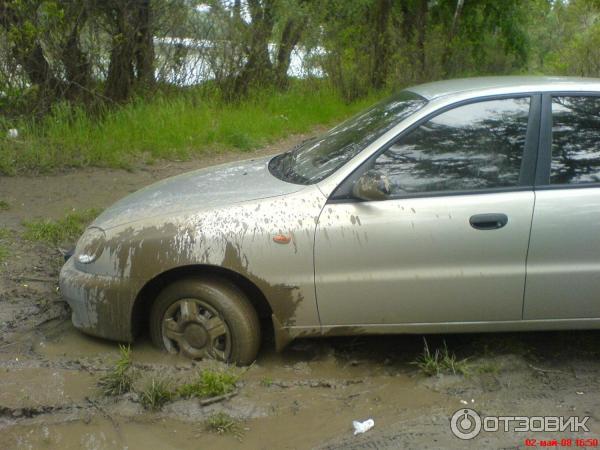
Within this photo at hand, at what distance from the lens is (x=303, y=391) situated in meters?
4.04

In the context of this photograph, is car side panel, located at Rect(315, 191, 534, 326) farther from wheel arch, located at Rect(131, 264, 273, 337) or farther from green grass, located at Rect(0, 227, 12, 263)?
green grass, located at Rect(0, 227, 12, 263)

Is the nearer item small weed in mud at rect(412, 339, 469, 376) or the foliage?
small weed in mud at rect(412, 339, 469, 376)

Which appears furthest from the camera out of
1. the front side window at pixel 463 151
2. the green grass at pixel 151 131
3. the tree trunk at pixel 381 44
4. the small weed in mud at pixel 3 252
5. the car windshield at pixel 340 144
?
the tree trunk at pixel 381 44

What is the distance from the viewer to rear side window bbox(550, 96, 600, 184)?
4008 mm

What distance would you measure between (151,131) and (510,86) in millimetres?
5760

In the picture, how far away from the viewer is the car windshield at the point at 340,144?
4.23 meters

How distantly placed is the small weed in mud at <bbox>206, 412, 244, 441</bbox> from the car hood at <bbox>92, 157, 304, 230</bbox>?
117 centimetres

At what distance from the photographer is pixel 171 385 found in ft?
12.8

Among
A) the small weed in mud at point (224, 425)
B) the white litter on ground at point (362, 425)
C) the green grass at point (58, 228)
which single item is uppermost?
the green grass at point (58, 228)

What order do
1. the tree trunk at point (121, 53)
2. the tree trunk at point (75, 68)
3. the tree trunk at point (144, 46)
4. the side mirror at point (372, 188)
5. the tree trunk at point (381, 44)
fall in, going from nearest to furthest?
the side mirror at point (372, 188) → the tree trunk at point (75, 68) → the tree trunk at point (121, 53) → the tree trunk at point (144, 46) → the tree trunk at point (381, 44)

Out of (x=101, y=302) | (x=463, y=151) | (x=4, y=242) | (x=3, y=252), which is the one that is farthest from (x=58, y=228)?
(x=463, y=151)

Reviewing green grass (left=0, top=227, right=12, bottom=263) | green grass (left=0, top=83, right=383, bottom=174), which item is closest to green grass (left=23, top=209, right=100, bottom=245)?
green grass (left=0, top=227, right=12, bottom=263)

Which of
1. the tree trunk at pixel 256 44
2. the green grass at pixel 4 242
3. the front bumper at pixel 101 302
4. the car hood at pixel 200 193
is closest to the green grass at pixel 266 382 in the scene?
the front bumper at pixel 101 302

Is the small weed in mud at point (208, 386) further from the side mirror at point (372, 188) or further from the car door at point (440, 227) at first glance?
the side mirror at point (372, 188)
